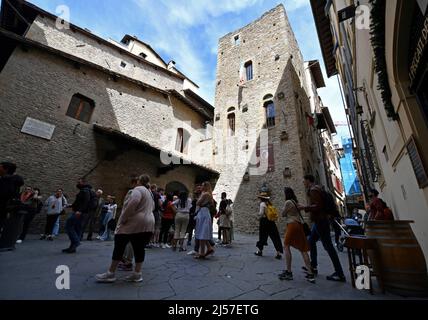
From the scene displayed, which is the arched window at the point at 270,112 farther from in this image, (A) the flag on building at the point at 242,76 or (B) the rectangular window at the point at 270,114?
(A) the flag on building at the point at 242,76

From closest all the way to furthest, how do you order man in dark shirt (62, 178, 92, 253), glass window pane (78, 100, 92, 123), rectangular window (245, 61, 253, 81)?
man in dark shirt (62, 178, 92, 253) → glass window pane (78, 100, 92, 123) → rectangular window (245, 61, 253, 81)

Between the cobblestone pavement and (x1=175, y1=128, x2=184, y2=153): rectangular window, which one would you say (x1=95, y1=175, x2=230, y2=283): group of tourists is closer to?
the cobblestone pavement

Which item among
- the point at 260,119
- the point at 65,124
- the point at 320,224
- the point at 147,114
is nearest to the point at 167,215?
the point at 320,224

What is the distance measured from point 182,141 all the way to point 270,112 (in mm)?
6333

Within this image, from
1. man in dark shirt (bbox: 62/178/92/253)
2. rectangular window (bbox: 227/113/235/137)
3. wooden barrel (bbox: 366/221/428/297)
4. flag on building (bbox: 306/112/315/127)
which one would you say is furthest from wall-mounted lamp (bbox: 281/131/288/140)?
man in dark shirt (bbox: 62/178/92/253)

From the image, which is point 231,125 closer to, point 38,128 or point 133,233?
point 38,128

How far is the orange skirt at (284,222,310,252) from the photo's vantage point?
10.8ft

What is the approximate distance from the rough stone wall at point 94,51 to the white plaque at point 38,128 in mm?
5630

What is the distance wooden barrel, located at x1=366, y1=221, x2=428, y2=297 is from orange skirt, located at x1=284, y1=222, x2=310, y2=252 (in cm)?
91

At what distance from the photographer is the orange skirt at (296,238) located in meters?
3.29

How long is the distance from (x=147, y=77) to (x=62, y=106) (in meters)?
8.25

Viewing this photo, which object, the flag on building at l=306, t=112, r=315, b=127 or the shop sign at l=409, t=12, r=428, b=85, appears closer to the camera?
the shop sign at l=409, t=12, r=428, b=85

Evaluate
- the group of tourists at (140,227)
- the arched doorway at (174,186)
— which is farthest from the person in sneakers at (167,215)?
the arched doorway at (174,186)
